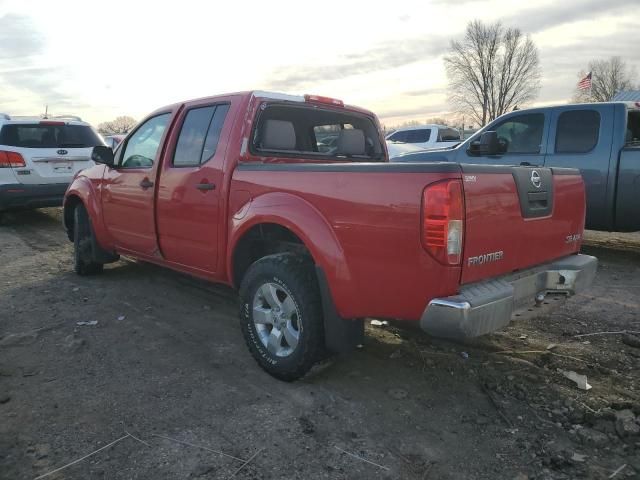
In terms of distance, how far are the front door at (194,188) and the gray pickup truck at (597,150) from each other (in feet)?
10.9

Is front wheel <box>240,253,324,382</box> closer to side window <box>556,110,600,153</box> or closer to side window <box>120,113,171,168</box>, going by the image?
side window <box>120,113,171,168</box>

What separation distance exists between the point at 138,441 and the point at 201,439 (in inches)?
12.7

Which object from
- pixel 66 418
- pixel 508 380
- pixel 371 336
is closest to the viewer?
pixel 66 418

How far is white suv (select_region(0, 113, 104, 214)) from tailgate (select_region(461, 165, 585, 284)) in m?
8.23

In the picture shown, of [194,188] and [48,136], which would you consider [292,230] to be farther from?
[48,136]

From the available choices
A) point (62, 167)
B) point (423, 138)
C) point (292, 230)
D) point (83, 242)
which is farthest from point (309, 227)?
point (423, 138)

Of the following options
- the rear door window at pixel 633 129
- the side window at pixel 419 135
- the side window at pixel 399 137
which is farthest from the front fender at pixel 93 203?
the side window at pixel 399 137

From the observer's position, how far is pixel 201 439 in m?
2.71

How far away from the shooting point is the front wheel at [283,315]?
3.11 metres

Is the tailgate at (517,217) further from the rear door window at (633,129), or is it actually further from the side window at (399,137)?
the side window at (399,137)

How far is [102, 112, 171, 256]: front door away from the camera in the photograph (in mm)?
4629

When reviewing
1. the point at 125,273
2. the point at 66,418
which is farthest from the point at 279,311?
the point at 125,273

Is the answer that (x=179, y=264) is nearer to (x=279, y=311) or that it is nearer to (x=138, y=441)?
(x=279, y=311)

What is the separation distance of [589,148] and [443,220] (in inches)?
193
